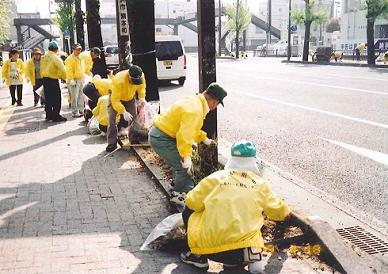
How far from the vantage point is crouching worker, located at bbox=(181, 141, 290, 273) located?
3.34 metres

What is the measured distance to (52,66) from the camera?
33.5 ft

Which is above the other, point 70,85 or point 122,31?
point 122,31

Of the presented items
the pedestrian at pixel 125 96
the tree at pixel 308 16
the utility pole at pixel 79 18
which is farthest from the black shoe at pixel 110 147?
the tree at pixel 308 16

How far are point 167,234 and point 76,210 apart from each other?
1.53 meters

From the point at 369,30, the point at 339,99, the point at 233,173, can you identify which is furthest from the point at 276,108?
the point at 369,30

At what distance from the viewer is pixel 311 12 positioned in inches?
1484

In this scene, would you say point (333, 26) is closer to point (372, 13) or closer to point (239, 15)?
point (239, 15)

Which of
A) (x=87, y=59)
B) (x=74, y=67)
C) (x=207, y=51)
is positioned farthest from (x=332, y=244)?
(x=87, y=59)

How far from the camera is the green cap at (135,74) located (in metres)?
6.68

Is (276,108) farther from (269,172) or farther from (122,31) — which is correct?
(269,172)

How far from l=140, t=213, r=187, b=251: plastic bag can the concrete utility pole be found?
476cm

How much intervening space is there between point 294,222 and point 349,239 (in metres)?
0.52

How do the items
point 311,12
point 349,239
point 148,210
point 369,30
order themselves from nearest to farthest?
point 349,239
point 148,210
point 369,30
point 311,12

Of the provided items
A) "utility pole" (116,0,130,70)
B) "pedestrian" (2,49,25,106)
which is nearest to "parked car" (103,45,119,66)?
"pedestrian" (2,49,25,106)
